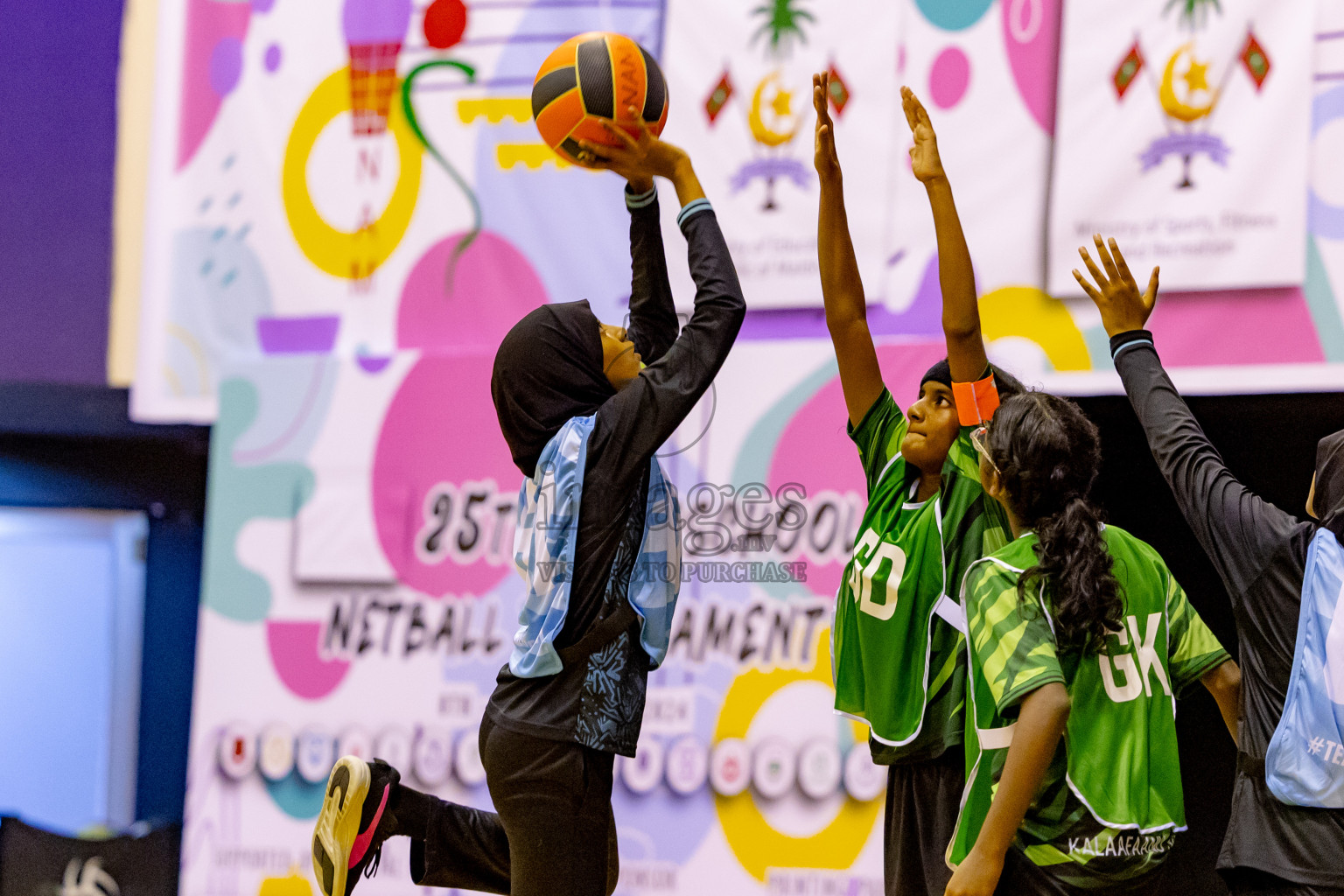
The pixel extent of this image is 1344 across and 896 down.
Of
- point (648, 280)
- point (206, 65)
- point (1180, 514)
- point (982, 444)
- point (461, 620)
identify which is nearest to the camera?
point (982, 444)

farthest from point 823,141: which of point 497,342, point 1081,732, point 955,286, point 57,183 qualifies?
point 57,183

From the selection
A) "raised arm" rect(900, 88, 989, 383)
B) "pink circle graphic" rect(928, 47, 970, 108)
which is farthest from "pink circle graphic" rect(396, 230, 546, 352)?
"raised arm" rect(900, 88, 989, 383)

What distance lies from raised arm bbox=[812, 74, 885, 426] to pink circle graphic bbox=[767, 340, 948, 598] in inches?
53.7

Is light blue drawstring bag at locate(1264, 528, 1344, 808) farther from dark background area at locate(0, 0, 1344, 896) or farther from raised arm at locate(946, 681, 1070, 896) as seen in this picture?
dark background area at locate(0, 0, 1344, 896)

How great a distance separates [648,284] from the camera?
106 inches

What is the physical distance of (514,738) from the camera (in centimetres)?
234

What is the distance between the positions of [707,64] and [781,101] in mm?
299

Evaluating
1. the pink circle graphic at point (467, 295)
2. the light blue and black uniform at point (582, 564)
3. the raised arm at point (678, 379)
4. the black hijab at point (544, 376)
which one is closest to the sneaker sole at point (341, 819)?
the light blue and black uniform at point (582, 564)

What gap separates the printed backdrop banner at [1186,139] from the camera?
358 centimetres

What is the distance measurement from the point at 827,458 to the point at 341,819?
1.96 metres

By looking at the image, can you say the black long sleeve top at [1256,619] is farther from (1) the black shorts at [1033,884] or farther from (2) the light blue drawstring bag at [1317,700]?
(1) the black shorts at [1033,884]

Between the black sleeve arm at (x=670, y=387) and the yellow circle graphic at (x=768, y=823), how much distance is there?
1.82 meters

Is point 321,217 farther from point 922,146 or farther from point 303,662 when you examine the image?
point 922,146

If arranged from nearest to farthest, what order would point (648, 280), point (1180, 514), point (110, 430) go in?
1. point (648, 280)
2. point (1180, 514)
3. point (110, 430)
